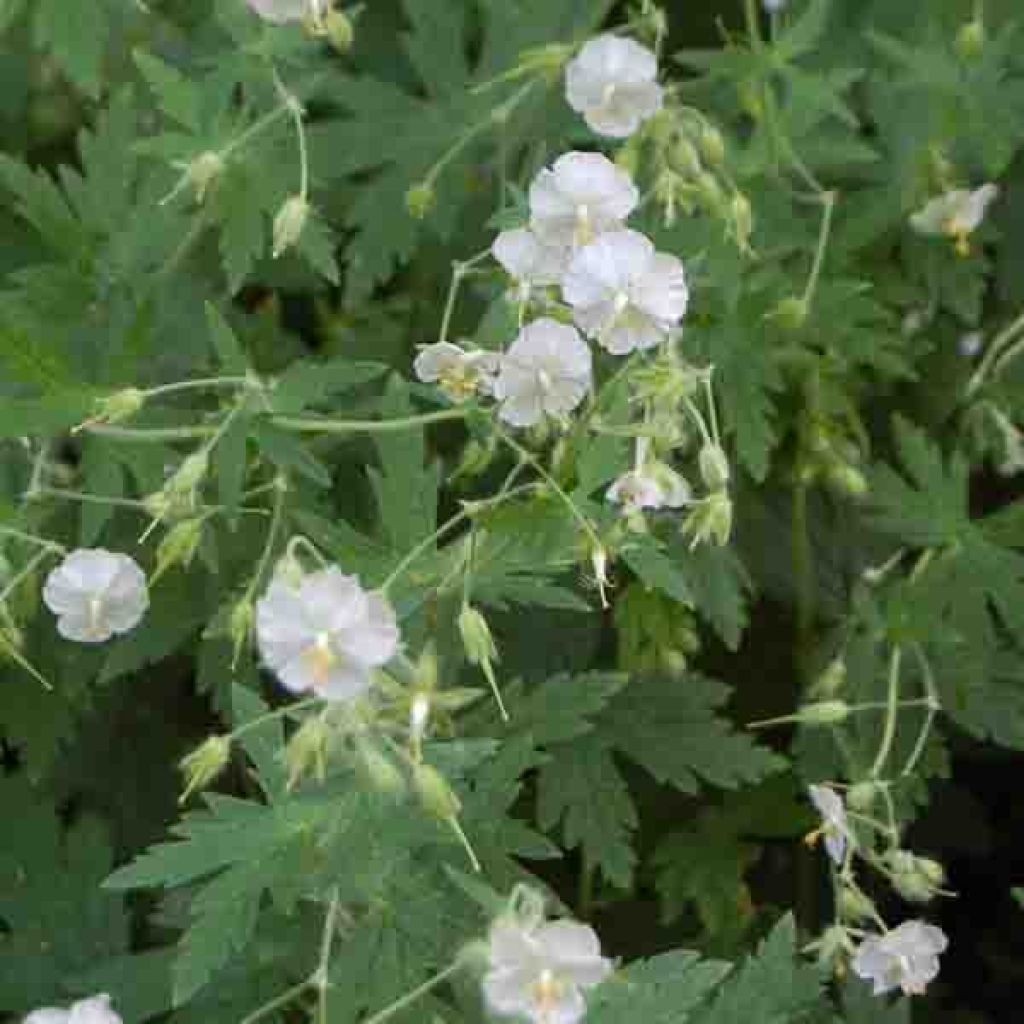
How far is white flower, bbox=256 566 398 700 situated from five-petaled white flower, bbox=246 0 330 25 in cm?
74

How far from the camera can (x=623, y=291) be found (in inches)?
78.3

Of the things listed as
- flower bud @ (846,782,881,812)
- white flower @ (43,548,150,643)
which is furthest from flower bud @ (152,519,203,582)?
flower bud @ (846,782,881,812)

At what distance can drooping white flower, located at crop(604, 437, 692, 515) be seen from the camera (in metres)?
2.00

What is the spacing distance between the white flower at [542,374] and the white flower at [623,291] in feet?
0.10

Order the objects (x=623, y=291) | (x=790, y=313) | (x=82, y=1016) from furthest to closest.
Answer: (x=790, y=313) < (x=623, y=291) < (x=82, y=1016)

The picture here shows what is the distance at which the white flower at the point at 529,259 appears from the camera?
2.09 metres

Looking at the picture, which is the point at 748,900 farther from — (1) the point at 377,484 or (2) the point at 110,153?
(2) the point at 110,153

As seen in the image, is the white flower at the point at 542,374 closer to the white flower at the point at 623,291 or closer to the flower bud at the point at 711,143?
the white flower at the point at 623,291

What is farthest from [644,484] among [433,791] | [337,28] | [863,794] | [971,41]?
[971,41]

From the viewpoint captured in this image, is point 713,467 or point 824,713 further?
point 824,713

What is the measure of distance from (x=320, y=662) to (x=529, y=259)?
579mm

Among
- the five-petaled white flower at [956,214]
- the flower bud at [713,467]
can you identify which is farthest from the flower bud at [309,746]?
the five-petaled white flower at [956,214]

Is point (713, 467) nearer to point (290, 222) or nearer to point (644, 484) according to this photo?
point (644, 484)

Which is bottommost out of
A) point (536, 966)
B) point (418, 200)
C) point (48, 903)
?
point (48, 903)
